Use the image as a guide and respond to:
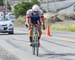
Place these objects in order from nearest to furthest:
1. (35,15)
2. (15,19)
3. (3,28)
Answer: (35,15) < (3,28) < (15,19)

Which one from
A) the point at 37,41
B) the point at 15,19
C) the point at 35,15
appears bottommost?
the point at 15,19

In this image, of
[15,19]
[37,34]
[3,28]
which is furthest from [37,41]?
[15,19]

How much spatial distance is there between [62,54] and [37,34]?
130 centimetres

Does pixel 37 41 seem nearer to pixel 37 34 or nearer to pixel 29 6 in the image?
pixel 37 34

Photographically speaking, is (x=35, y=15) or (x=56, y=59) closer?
(x=56, y=59)

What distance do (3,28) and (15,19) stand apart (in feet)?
122

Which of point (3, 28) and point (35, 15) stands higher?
Result: point (35, 15)

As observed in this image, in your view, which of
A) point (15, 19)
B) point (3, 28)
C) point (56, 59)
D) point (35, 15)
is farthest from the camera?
point (15, 19)

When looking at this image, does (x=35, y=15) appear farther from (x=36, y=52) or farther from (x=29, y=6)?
(x=29, y=6)

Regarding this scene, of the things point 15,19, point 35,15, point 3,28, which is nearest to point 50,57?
point 35,15

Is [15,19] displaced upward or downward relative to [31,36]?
downward

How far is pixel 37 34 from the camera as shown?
610 inches

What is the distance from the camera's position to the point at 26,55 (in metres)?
15.8

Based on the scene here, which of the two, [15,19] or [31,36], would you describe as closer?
[31,36]
